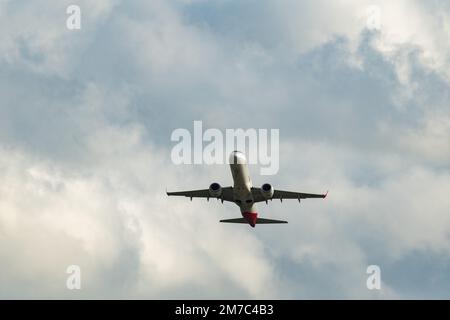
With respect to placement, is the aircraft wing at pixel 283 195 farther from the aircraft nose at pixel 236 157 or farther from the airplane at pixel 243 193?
the aircraft nose at pixel 236 157

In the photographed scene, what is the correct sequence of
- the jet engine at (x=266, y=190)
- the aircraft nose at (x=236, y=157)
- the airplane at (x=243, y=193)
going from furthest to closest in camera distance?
the jet engine at (x=266, y=190), the airplane at (x=243, y=193), the aircraft nose at (x=236, y=157)

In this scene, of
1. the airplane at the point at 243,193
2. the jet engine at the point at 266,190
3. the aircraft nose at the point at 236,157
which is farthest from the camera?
the jet engine at the point at 266,190

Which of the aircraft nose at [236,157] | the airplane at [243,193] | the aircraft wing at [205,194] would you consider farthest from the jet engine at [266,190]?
the aircraft nose at [236,157]

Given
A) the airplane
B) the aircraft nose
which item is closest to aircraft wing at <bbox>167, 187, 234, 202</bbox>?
the airplane

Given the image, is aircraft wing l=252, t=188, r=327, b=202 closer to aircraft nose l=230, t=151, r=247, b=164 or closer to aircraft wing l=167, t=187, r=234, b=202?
aircraft wing l=167, t=187, r=234, b=202

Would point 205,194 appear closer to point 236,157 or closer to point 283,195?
point 283,195

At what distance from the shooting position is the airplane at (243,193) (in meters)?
118

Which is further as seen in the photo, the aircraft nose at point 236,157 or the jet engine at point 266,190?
the jet engine at point 266,190

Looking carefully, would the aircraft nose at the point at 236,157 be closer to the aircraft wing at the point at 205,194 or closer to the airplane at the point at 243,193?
the airplane at the point at 243,193

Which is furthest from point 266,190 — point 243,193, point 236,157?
point 236,157

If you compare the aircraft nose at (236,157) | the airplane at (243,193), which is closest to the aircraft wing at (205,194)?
the airplane at (243,193)

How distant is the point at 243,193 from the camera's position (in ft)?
412

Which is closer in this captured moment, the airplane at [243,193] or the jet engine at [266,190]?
the airplane at [243,193]

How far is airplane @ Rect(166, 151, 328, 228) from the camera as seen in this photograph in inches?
4658
